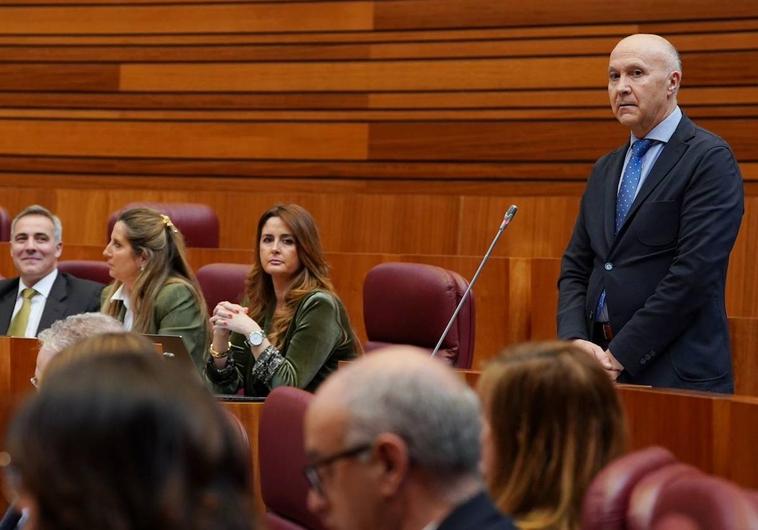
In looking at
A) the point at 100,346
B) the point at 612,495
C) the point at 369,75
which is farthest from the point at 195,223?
the point at 612,495

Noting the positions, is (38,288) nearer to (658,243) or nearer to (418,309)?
(418,309)

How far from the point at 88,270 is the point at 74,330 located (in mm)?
1687

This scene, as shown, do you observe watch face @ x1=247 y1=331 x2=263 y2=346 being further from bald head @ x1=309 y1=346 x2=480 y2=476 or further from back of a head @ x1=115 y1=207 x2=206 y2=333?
bald head @ x1=309 y1=346 x2=480 y2=476

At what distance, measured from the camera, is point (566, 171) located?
12.3 feet

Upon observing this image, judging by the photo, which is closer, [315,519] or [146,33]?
[315,519]

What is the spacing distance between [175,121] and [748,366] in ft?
7.58

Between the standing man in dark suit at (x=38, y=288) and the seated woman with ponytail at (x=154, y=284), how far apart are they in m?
0.18

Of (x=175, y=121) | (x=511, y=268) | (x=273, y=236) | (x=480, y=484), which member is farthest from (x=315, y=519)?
(x=175, y=121)

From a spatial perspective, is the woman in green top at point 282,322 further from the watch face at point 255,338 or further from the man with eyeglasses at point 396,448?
the man with eyeglasses at point 396,448

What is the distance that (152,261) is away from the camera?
2.63m

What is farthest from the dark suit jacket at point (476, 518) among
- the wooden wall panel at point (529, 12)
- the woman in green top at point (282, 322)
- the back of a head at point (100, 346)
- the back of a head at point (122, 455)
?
the wooden wall panel at point (529, 12)

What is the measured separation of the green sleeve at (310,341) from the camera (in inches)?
92.0

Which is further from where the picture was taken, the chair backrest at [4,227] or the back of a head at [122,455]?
the chair backrest at [4,227]

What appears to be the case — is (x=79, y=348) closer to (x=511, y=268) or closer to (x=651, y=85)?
(x=651, y=85)
